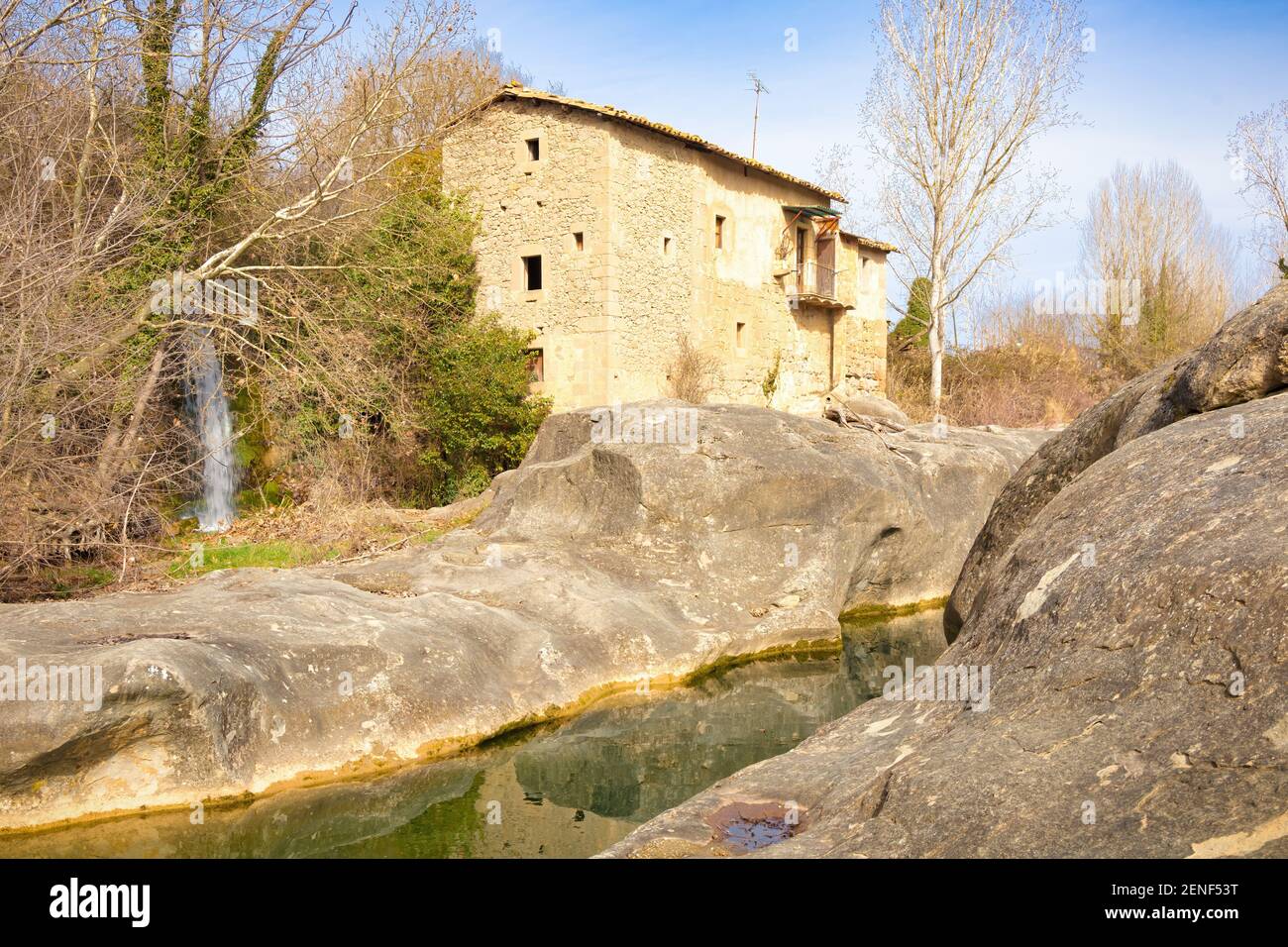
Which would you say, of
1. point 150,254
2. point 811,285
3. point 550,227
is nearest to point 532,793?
point 150,254

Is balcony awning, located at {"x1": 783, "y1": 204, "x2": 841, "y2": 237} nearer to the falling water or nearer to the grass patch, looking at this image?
the falling water

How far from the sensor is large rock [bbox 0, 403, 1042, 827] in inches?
316

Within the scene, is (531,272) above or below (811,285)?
below

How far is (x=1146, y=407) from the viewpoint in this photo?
6859 millimetres

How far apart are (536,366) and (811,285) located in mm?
10983

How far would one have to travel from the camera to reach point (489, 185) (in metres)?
27.5

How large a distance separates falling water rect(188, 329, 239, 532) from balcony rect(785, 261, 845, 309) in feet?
57.9

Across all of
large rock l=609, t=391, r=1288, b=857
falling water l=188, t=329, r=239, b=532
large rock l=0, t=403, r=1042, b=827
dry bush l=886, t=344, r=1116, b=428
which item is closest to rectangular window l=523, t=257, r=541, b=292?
falling water l=188, t=329, r=239, b=532

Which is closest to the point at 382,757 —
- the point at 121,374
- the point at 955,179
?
the point at 121,374

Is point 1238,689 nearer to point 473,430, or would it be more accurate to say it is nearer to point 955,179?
point 473,430

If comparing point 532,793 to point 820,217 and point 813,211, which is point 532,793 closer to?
point 813,211

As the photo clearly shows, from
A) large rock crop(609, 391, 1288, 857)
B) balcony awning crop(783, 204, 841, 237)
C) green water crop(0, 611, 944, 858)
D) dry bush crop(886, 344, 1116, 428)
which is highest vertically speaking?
balcony awning crop(783, 204, 841, 237)

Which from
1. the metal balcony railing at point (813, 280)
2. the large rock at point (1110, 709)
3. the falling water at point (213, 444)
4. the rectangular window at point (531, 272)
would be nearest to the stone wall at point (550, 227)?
the rectangular window at point (531, 272)

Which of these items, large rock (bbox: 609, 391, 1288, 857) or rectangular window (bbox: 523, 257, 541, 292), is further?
rectangular window (bbox: 523, 257, 541, 292)
